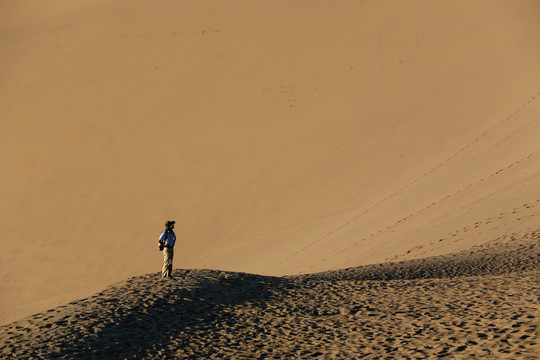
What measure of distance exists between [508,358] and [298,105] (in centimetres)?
1814

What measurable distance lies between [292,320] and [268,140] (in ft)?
46.3

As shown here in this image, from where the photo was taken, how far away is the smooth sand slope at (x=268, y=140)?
1594 centimetres

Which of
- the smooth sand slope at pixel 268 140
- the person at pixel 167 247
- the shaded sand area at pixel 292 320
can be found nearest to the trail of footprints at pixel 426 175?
the smooth sand slope at pixel 268 140

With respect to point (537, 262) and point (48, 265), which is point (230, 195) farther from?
point (537, 262)

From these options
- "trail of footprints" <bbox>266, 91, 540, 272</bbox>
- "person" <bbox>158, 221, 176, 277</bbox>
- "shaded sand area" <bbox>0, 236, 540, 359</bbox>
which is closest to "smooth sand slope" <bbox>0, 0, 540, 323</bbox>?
"trail of footprints" <bbox>266, 91, 540, 272</bbox>

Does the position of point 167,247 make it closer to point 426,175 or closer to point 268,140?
point 426,175

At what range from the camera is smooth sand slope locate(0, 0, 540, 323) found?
15.9m

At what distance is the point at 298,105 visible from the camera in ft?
77.3

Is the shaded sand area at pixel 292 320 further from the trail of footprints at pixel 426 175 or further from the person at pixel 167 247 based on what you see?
the trail of footprints at pixel 426 175

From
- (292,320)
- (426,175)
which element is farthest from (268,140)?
(292,320)

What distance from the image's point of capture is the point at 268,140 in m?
21.7

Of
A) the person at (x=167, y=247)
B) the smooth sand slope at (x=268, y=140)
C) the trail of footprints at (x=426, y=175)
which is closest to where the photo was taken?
the person at (x=167, y=247)

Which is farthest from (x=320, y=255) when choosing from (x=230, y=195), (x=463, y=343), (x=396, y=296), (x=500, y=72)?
(x=500, y=72)

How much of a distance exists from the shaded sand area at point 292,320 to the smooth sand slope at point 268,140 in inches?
174
